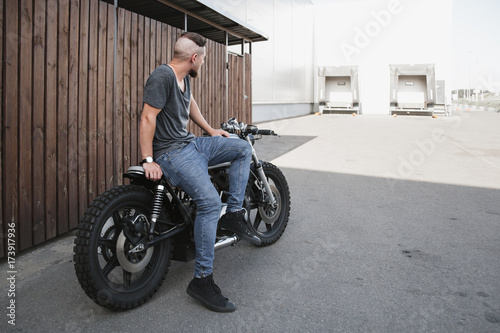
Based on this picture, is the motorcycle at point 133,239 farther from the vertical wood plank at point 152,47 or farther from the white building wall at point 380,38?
the white building wall at point 380,38

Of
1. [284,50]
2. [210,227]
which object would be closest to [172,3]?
[210,227]

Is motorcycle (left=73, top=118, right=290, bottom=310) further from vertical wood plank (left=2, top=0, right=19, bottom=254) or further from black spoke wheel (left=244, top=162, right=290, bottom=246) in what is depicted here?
vertical wood plank (left=2, top=0, right=19, bottom=254)

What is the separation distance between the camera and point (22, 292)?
10.2 ft

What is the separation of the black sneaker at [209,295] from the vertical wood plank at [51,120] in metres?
1.88

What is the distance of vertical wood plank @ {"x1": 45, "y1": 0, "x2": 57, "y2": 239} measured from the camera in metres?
3.98

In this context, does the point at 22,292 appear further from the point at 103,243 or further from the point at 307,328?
the point at 307,328

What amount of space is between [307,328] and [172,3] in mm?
5971

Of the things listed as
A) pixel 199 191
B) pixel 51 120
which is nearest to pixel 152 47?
pixel 51 120

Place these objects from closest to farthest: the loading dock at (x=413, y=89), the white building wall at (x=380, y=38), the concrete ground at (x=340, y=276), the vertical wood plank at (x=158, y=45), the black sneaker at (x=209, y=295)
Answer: the concrete ground at (x=340, y=276), the black sneaker at (x=209, y=295), the vertical wood plank at (x=158, y=45), the loading dock at (x=413, y=89), the white building wall at (x=380, y=38)

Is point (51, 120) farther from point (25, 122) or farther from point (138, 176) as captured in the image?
point (138, 176)

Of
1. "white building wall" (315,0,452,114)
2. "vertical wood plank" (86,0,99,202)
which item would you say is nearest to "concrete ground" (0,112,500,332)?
"vertical wood plank" (86,0,99,202)

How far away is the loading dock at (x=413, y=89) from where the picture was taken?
26.1 m

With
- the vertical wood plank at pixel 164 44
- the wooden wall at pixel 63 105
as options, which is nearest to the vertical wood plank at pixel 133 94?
the wooden wall at pixel 63 105

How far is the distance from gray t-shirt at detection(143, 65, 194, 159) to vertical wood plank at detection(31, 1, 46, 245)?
1.46 m
